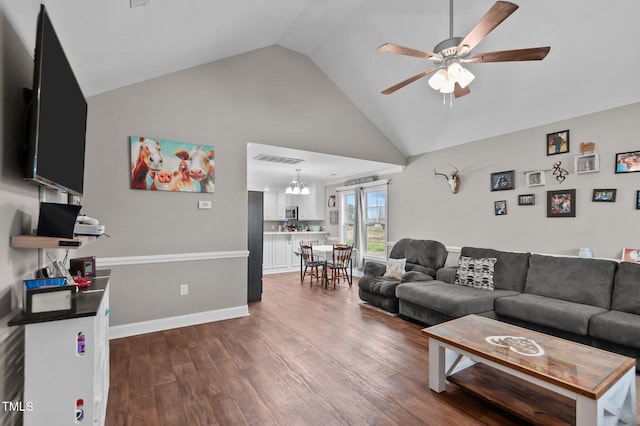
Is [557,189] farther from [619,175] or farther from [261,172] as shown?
[261,172]

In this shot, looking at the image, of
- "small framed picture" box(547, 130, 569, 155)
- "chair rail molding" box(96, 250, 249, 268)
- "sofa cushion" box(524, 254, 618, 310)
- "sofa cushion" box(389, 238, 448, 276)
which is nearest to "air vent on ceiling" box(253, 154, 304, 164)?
"chair rail molding" box(96, 250, 249, 268)

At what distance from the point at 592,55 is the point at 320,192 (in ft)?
19.9

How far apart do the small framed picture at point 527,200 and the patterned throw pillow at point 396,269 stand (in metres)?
1.78

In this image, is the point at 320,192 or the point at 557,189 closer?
the point at 557,189

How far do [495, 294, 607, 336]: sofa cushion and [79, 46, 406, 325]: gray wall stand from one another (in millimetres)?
3201

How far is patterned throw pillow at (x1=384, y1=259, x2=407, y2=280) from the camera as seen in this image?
458 cm

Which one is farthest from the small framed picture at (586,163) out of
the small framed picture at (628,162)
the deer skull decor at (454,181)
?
the deer skull decor at (454,181)

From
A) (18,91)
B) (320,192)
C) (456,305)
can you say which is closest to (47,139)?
(18,91)

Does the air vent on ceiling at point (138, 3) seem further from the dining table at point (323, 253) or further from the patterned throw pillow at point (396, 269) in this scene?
the dining table at point (323, 253)

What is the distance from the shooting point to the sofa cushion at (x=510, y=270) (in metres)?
3.67

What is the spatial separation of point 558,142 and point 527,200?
0.78m

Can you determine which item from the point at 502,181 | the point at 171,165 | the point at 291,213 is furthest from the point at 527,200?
the point at 291,213

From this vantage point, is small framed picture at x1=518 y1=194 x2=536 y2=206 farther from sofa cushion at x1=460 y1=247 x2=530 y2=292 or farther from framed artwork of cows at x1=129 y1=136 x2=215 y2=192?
framed artwork of cows at x1=129 y1=136 x2=215 y2=192

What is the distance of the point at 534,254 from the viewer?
3.73 m
